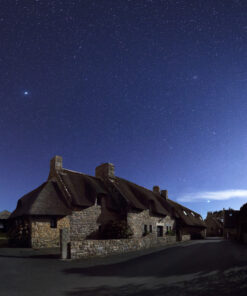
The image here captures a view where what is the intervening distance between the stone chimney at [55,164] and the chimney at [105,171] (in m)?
5.23

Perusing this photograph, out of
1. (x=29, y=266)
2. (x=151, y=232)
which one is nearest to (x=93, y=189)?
(x=151, y=232)

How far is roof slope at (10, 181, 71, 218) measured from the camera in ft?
66.5

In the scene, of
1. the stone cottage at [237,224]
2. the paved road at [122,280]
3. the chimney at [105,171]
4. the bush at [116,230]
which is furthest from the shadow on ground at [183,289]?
the stone cottage at [237,224]

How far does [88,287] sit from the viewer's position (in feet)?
25.2

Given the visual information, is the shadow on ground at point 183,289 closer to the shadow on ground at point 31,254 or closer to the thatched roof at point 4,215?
the shadow on ground at point 31,254

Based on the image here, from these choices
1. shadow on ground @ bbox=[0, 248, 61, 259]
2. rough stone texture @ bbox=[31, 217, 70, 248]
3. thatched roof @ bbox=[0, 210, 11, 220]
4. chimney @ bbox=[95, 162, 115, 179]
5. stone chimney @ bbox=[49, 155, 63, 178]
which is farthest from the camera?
thatched roof @ bbox=[0, 210, 11, 220]

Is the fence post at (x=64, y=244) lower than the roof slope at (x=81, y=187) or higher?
lower

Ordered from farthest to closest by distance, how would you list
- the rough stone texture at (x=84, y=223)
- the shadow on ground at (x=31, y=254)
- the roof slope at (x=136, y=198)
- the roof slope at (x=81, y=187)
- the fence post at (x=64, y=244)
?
the roof slope at (x=136, y=198), the roof slope at (x=81, y=187), the rough stone texture at (x=84, y=223), the shadow on ground at (x=31, y=254), the fence post at (x=64, y=244)

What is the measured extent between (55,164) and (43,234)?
270 inches

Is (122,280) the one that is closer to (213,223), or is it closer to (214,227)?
(214,227)

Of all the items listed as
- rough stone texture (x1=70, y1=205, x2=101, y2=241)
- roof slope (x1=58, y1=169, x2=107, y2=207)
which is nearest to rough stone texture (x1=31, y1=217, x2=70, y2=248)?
rough stone texture (x1=70, y1=205, x2=101, y2=241)

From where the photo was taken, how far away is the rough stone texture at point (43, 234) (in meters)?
19.8

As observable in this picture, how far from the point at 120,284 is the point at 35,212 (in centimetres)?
1383

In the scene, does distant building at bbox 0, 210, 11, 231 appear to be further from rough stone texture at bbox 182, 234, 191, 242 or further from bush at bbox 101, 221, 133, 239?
rough stone texture at bbox 182, 234, 191, 242
